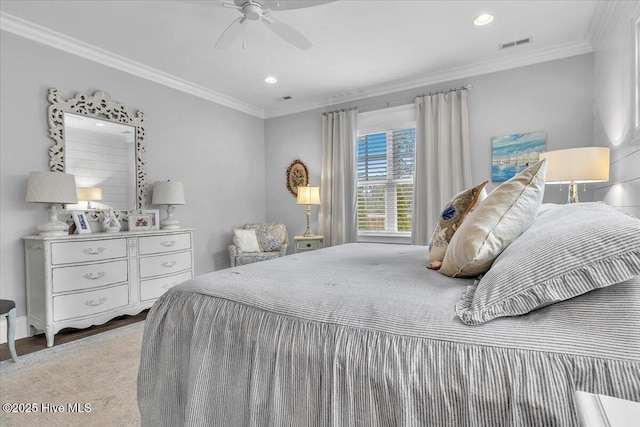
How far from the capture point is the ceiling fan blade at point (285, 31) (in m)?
2.29

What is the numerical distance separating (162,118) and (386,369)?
13.4 feet

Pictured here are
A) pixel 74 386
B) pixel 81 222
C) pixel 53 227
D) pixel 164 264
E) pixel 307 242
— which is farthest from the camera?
pixel 307 242

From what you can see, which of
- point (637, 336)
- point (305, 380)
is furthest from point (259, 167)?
point (637, 336)

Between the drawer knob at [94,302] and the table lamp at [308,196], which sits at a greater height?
the table lamp at [308,196]

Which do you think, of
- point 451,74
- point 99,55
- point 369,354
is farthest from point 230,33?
point 451,74

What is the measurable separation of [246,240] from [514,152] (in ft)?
11.4

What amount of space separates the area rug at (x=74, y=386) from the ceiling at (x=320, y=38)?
237cm

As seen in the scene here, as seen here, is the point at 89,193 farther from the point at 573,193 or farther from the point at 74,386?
the point at 573,193

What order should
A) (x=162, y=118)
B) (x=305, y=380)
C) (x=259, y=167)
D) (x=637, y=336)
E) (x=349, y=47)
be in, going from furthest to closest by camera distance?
(x=259, y=167)
(x=162, y=118)
(x=349, y=47)
(x=305, y=380)
(x=637, y=336)

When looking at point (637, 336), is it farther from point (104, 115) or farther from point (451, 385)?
point (104, 115)

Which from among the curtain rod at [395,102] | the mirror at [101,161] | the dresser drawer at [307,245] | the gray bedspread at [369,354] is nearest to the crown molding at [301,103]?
the curtain rod at [395,102]

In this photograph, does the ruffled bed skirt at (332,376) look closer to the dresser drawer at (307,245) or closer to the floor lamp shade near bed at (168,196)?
the floor lamp shade near bed at (168,196)

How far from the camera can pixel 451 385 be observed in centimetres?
74

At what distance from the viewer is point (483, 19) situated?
9.34 ft
